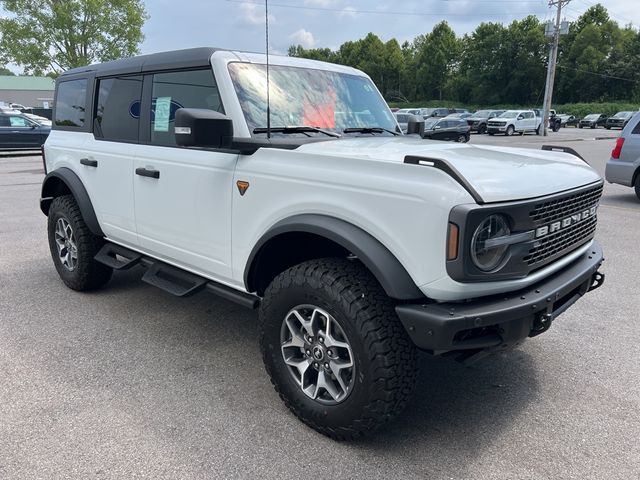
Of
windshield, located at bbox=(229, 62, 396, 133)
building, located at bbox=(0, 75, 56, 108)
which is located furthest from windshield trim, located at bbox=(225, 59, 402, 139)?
building, located at bbox=(0, 75, 56, 108)

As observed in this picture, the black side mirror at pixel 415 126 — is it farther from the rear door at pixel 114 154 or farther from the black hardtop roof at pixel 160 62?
the rear door at pixel 114 154

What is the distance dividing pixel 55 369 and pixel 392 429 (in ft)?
7.26

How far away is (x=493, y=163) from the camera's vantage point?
2.71m

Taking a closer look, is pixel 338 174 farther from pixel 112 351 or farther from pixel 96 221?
pixel 96 221

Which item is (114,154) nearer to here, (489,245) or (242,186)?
(242,186)

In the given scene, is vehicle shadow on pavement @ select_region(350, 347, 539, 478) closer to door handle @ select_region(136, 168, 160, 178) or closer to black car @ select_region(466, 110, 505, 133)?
door handle @ select_region(136, 168, 160, 178)

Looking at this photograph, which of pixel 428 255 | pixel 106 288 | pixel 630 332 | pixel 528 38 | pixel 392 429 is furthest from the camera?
pixel 528 38

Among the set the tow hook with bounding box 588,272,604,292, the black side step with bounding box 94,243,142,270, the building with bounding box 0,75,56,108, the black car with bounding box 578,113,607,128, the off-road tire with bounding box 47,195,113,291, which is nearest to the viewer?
the tow hook with bounding box 588,272,604,292

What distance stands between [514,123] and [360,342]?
37.4m

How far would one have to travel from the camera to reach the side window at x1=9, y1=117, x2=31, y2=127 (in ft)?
65.3

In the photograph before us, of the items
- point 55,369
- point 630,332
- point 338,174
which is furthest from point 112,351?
point 630,332

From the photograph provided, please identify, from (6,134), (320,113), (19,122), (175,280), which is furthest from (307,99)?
(19,122)

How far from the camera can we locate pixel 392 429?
A: 2.82 meters

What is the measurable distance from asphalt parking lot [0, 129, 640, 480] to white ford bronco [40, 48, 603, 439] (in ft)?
1.00
